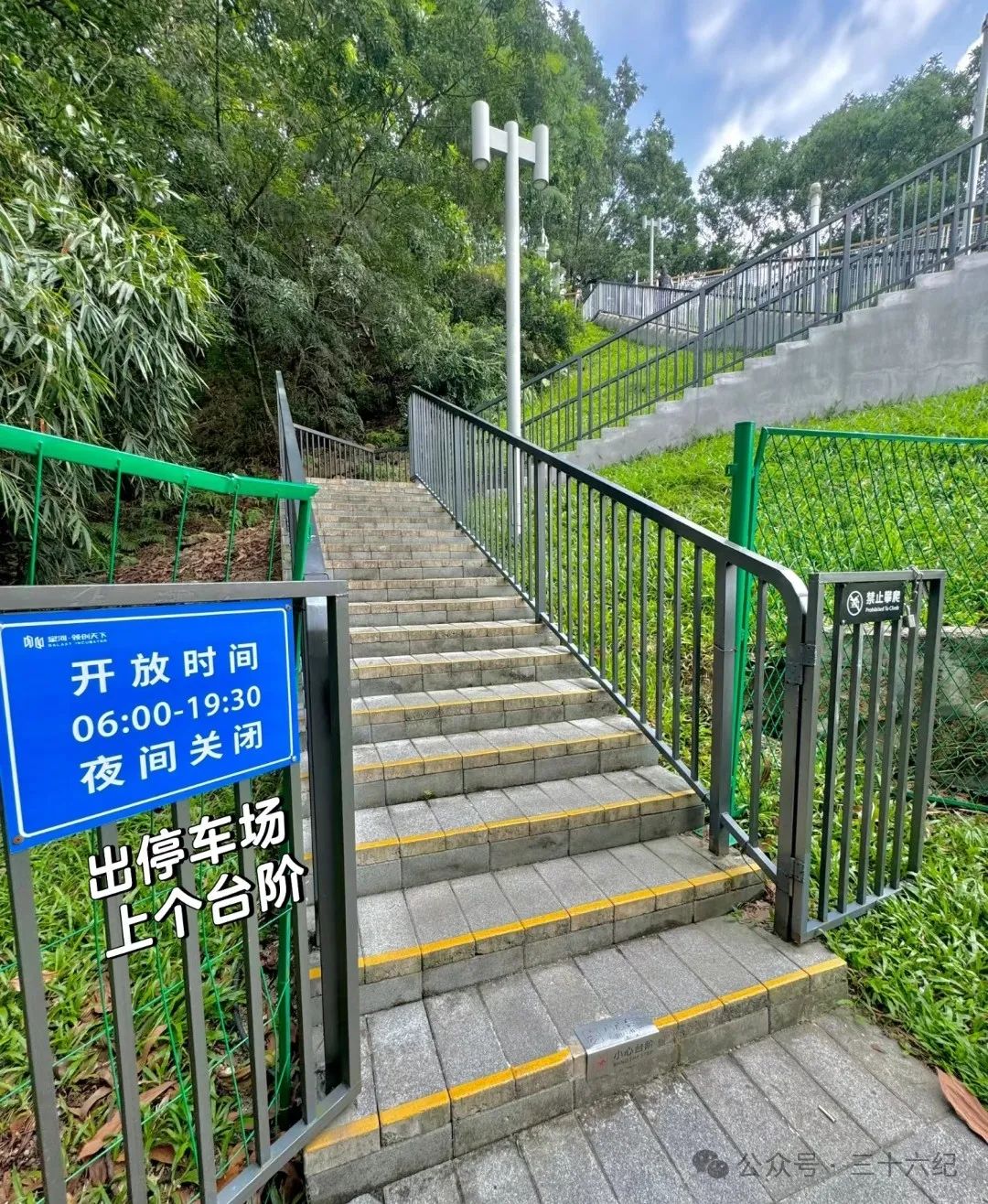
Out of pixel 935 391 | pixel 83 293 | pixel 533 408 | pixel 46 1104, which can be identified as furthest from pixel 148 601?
pixel 533 408

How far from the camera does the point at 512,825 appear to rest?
6.53 feet

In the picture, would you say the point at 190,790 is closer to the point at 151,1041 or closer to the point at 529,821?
the point at 151,1041

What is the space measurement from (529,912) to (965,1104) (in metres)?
1.12

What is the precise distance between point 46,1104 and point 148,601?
70cm

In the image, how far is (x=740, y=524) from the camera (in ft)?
7.10

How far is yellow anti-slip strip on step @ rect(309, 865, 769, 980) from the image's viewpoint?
158 cm

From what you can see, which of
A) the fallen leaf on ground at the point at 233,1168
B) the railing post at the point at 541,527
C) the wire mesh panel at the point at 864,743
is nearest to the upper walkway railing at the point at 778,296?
the railing post at the point at 541,527

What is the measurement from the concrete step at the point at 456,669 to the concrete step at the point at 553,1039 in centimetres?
132

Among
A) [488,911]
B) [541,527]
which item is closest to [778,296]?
[541,527]

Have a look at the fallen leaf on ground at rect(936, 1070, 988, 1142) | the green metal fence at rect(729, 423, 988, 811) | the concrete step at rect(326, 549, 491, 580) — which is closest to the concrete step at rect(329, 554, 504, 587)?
the concrete step at rect(326, 549, 491, 580)

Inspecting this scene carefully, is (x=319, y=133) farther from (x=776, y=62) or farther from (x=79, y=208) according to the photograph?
(x=776, y=62)

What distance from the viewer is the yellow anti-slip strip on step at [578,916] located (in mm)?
1581

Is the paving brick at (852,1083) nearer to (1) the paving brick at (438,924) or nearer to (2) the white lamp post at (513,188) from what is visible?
(1) the paving brick at (438,924)

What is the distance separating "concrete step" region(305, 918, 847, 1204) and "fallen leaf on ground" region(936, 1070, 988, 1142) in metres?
0.28
